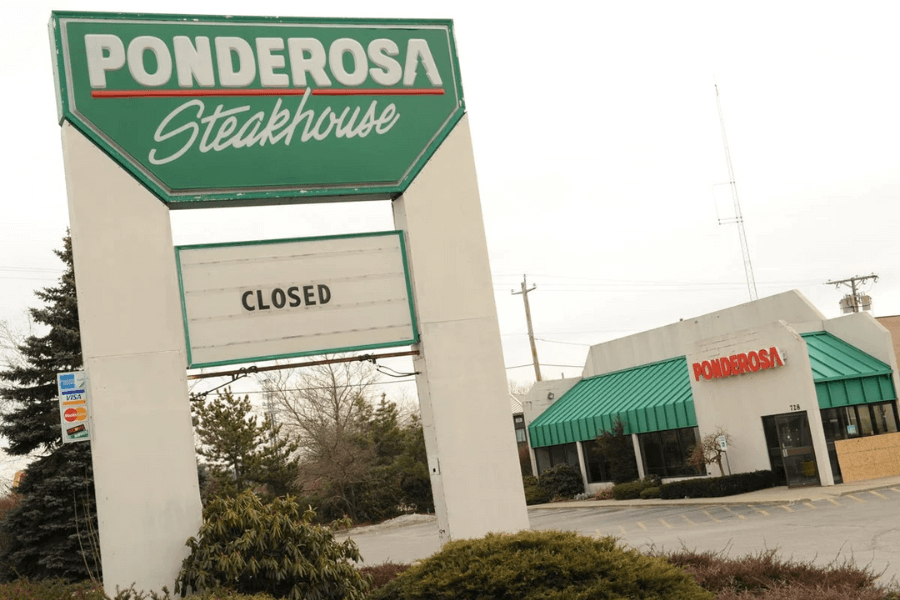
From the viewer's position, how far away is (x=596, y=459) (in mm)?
40000

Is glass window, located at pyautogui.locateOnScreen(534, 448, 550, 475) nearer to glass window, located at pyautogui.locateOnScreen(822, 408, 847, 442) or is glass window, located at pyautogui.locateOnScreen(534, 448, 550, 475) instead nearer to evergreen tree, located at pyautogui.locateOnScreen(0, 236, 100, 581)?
glass window, located at pyautogui.locateOnScreen(822, 408, 847, 442)

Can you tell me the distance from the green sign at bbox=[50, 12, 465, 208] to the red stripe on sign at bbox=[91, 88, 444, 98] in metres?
0.01

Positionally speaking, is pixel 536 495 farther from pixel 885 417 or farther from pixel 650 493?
pixel 885 417

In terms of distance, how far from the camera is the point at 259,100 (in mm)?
12086

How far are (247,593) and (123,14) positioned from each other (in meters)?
7.22

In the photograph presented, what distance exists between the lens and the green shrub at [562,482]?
40.8 meters

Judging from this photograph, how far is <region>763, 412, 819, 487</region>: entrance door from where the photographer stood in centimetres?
2869

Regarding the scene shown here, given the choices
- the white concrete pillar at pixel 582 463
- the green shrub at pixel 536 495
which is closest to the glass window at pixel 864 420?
the white concrete pillar at pixel 582 463

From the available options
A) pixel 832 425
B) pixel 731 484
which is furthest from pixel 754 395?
Result: pixel 731 484

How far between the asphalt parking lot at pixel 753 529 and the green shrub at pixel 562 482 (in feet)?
22.1

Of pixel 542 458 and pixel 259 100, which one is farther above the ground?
pixel 259 100

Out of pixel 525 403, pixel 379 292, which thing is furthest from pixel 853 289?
pixel 379 292

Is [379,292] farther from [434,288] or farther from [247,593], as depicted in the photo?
[247,593]

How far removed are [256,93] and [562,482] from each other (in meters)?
31.9
